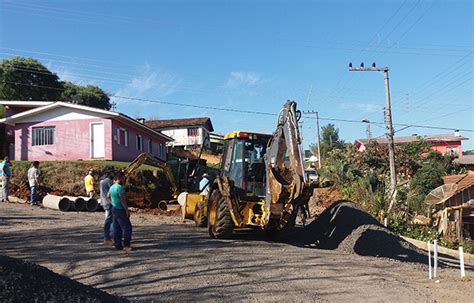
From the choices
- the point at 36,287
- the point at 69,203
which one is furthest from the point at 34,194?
the point at 36,287

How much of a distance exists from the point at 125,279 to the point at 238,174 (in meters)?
5.77

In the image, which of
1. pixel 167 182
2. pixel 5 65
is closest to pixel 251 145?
pixel 167 182

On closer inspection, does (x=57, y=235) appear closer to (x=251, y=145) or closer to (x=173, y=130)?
(x=251, y=145)

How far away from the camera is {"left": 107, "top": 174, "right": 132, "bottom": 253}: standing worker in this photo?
9.99 meters

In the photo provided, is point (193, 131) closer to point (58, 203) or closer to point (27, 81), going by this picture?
point (27, 81)

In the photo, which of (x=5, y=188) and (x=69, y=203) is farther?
(x=5, y=188)

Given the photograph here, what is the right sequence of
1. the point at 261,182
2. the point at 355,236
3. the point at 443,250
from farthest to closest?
the point at 443,250 < the point at 261,182 < the point at 355,236

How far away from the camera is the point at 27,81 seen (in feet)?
160

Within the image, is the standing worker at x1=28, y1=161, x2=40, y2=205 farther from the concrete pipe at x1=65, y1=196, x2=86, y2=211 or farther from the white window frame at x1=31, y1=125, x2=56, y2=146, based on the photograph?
the white window frame at x1=31, y1=125, x2=56, y2=146

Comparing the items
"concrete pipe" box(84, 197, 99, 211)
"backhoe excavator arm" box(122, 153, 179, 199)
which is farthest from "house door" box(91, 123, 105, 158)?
"concrete pipe" box(84, 197, 99, 211)

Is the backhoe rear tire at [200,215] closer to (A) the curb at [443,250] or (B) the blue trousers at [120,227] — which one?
(B) the blue trousers at [120,227]

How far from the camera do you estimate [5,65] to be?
4697 cm

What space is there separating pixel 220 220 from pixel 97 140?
18.8 m

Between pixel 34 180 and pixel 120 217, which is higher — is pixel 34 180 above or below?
above
